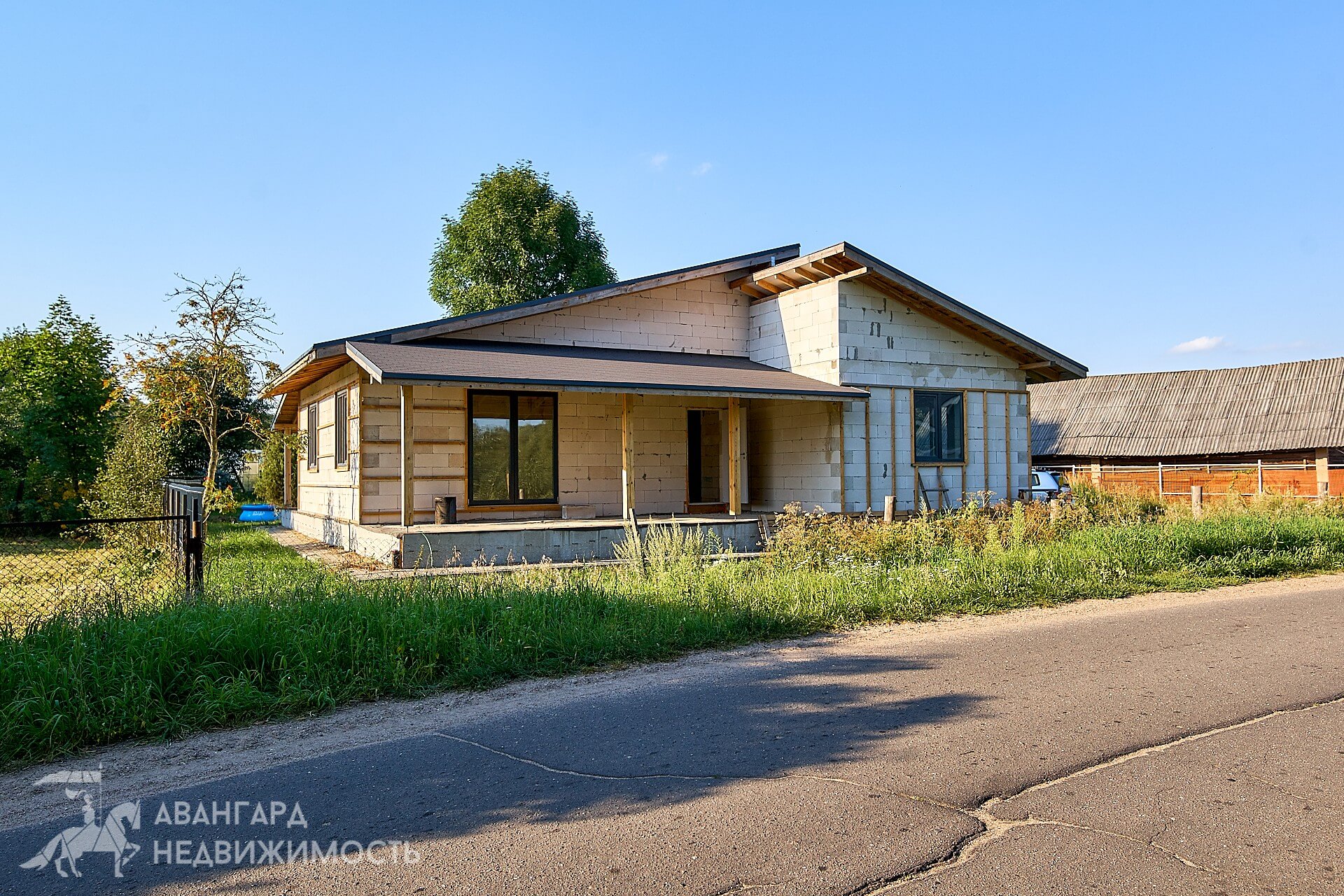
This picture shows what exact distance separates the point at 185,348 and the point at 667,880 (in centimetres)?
1814

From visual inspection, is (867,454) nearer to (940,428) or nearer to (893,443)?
(893,443)

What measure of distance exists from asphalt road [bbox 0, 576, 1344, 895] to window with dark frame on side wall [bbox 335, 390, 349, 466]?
38.3 feet

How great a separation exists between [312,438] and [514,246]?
17795mm

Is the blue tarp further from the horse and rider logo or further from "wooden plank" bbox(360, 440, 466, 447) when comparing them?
the horse and rider logo

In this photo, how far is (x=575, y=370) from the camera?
14812 mm

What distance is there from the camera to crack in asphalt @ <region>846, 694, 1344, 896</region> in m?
3.37

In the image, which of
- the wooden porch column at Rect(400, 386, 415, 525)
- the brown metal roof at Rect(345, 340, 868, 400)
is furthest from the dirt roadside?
the wooden porch column at Rect(400, 386, 415, 525)

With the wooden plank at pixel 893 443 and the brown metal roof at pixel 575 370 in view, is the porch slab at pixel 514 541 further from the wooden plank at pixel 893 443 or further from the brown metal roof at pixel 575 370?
the wooden plank at pixel 893 443

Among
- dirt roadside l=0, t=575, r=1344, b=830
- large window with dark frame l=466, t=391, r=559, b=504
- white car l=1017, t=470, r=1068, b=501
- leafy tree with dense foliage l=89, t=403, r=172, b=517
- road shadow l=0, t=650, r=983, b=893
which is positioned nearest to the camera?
road shadow l=0, t=650, r=983, b=893

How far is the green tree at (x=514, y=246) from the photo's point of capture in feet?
119

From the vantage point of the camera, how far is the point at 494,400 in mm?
15984

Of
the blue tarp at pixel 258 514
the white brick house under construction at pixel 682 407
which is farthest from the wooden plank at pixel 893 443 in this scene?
the blue tarp at pixel 258 514

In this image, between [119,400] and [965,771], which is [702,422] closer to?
[119,400]

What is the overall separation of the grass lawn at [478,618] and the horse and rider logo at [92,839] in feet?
3.78
